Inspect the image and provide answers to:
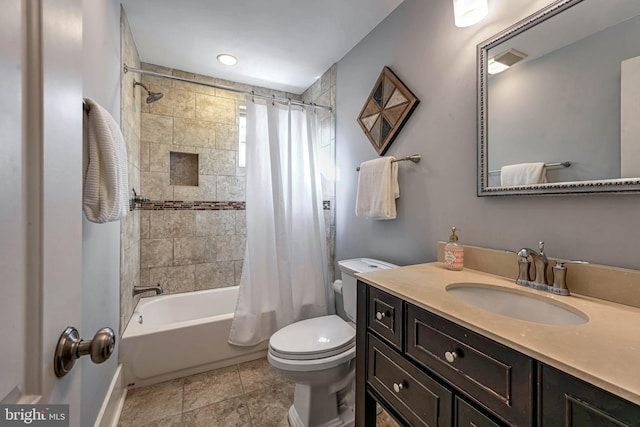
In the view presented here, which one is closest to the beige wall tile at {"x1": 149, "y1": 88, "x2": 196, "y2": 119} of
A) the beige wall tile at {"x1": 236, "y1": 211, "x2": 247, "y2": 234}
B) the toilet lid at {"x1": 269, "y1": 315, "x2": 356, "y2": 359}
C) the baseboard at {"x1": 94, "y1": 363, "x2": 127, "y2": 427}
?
the beige wall tile at {"x1": 236, "y1": 211, "x2": 247, "y2": 234}

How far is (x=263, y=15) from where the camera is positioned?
5.49 feet

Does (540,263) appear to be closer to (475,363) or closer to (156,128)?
(475,363)

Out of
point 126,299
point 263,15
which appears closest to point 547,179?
point 263,15

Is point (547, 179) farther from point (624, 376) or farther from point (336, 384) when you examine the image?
point (336, 384)

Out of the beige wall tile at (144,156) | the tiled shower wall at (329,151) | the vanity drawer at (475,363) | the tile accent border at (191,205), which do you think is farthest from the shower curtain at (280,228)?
the vanity drawer at (475,363)

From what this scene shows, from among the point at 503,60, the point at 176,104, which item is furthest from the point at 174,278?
the point at 503,60

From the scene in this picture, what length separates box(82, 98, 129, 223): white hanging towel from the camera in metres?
0.96

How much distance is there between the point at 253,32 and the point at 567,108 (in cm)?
187

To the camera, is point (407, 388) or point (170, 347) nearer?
point (407, 388)

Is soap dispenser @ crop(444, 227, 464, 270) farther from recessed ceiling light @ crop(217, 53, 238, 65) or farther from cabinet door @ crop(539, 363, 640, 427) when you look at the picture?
recessed ceiling light @ crop(217, 53, 238, 65)

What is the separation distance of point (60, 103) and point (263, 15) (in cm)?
166

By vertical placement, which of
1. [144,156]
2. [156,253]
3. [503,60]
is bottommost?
[156,253]

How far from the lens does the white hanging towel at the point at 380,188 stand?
1558mm

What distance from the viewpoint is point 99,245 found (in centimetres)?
123
